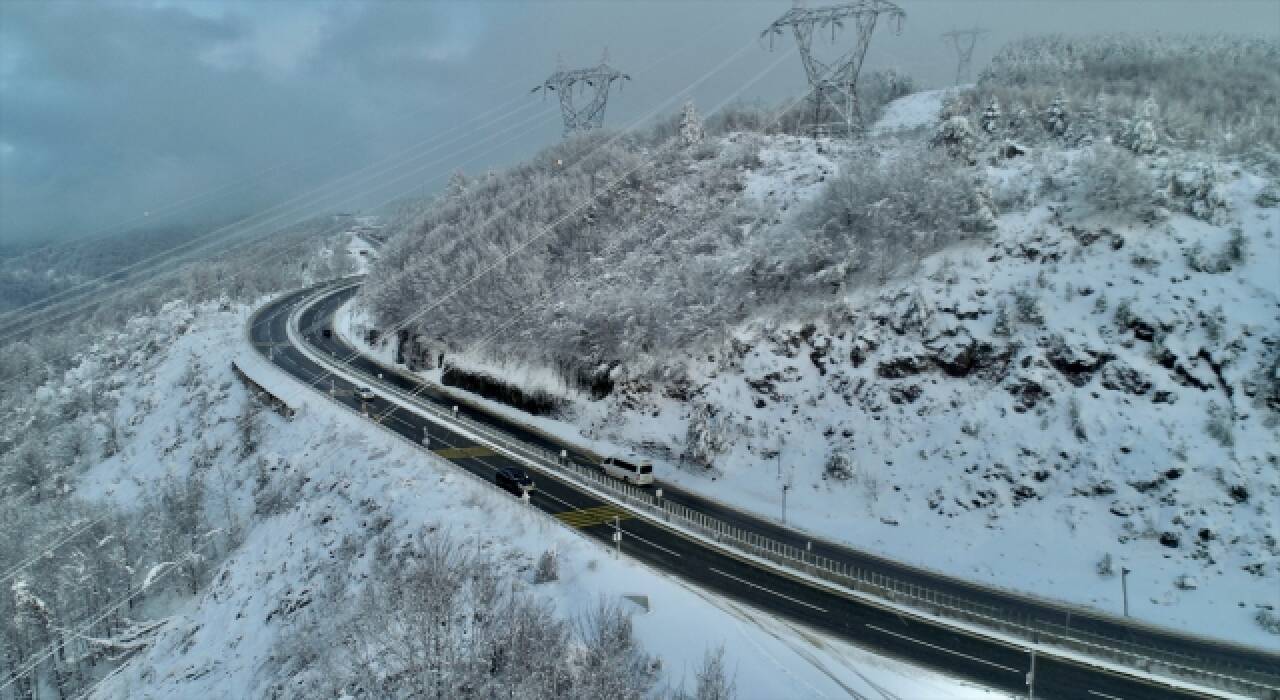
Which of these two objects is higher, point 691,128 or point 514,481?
point 691,128

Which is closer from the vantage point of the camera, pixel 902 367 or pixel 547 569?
pixel 547 569

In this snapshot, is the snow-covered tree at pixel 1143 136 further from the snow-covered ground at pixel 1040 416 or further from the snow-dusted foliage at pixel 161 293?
the snow-dusted foliage at pixel 161 293

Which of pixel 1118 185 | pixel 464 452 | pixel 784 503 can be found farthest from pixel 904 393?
pixel 464 452

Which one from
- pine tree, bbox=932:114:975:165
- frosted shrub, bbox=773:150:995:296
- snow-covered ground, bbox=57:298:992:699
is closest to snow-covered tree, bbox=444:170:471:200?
snow-covered ground, bbox=57:298:992:699

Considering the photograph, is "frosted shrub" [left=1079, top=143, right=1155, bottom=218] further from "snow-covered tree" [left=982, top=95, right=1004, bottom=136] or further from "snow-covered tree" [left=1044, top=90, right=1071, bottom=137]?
"snow-covered tree" [left=982, top=95, right=1004, bottom=136]

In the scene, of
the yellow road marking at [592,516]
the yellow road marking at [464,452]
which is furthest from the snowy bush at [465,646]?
the yellow road marking at [464,452]

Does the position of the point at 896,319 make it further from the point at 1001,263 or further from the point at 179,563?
the point at 179,563

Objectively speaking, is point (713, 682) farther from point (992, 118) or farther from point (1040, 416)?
point (992, 118)
